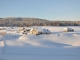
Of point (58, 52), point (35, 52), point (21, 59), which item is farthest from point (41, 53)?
point (21, 59)

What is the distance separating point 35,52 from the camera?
43.0ft

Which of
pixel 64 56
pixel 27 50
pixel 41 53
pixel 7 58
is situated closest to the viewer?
pixel 7 58

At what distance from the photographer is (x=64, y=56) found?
39.5 ft

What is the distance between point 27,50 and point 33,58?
2.49m

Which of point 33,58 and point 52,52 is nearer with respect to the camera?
point 33,58

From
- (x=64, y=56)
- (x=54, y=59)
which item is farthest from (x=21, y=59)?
(x=64, y=56)

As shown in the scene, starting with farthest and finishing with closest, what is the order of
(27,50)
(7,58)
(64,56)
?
(27,50) → (64,56) → (7,58)

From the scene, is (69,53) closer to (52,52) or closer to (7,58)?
(52,52)

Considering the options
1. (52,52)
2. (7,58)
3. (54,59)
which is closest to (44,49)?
(52,52)

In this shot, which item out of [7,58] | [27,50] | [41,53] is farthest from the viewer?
[27,50]

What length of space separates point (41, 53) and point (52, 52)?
926 mm

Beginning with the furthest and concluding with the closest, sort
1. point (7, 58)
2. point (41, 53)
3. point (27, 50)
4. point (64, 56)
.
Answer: point (27, 50) < point (41, 53) < point (64, 56) < point (7, 58)

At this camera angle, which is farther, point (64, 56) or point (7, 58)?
point (64, 56)

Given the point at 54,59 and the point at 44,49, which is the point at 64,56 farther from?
the point at 44,49
